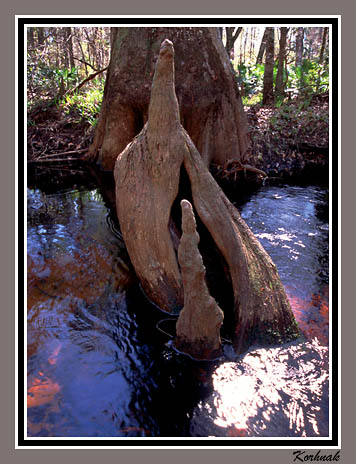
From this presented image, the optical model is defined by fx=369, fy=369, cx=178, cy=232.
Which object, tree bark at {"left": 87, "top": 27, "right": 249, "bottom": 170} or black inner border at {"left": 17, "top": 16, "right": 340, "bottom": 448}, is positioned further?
tree bark at {"left": 87, "top": 27, "right": 249, "bottom": 170}

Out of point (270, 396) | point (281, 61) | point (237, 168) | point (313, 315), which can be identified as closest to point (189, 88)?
point (237, 168)

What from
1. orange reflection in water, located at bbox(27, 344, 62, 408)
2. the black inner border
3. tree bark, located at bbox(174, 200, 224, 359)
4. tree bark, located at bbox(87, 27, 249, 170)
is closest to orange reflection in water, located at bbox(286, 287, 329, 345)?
the black inner border

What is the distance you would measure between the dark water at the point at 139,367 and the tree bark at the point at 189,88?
2.42m

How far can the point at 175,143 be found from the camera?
3.73m

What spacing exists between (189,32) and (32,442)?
18.2ft

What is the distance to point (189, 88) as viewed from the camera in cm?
589

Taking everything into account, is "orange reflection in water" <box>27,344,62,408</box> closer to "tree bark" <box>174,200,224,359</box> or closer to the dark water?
the dark water

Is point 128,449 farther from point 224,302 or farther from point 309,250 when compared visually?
point 309,250

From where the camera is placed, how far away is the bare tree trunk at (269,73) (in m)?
10.8

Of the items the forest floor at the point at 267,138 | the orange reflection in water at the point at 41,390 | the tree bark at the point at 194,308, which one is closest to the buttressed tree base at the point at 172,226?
the tree bark at the point at 194,308

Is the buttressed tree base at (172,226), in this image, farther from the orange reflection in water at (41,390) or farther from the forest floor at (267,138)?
the forest floor at (267,138)

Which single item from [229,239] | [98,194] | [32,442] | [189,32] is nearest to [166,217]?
[229,239]

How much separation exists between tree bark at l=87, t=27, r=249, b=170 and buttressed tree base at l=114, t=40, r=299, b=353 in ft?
7.65

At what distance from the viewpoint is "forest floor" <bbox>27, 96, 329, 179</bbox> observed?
9.47 m
